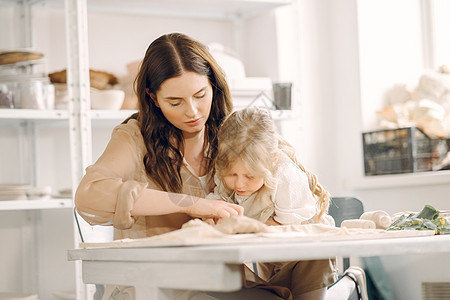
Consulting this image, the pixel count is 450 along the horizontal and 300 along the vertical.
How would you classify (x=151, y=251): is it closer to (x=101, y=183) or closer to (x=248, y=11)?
(x=101, y=183)

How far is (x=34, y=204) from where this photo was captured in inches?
100.0

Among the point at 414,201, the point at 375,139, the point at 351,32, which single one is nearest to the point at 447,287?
the point at 414,201

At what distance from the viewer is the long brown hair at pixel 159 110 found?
1.61 m

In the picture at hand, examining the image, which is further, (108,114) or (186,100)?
(108,114)

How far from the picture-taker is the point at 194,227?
99 cm

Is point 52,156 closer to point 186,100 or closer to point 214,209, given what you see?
point 186,100

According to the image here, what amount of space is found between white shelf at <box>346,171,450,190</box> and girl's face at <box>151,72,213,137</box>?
4.62 feet

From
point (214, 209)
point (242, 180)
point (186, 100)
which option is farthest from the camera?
point (186, 100)

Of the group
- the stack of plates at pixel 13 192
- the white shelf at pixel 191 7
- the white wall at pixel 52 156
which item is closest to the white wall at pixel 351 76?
the white shelf at pixel 191 7

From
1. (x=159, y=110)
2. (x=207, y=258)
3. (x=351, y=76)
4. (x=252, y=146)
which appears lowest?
(x=207, y=258)

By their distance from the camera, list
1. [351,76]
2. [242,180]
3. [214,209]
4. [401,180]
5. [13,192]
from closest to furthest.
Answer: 1. [214,209]
2. [242,180]
3. [13,192]
4. [401,180]
5. [351,76]

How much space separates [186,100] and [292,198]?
0.37m

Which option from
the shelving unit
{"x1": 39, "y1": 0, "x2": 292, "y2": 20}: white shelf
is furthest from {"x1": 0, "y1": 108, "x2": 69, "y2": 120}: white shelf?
{"x1": 39, "y1": 0, "x2": 292, "y2": 20}: white shelf

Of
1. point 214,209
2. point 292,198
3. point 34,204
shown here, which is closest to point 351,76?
point 34,204
